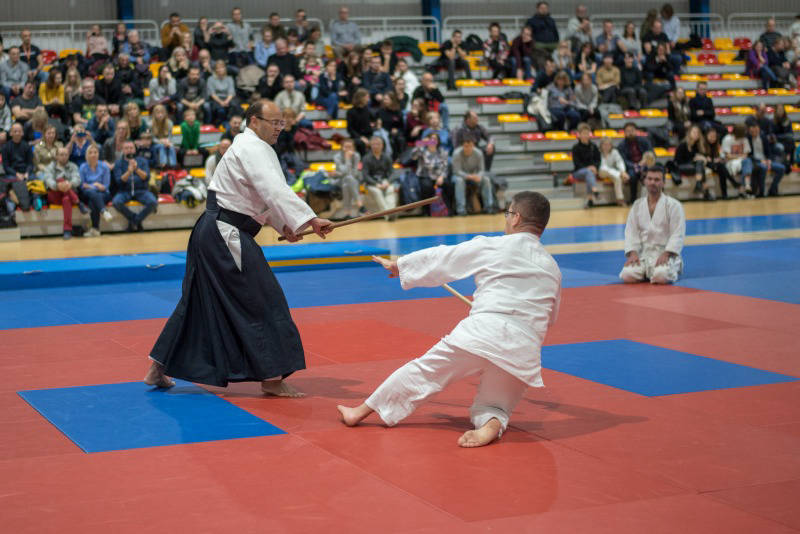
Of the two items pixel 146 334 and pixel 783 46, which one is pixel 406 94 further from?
pixel 146 334

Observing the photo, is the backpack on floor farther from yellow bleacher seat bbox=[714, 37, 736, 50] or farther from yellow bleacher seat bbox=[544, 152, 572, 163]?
yellow bleacher seat bbox=[714, 37, 736, 50]

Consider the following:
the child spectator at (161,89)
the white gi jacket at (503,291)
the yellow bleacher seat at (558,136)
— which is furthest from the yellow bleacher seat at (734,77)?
the white gi jacket at (503,291)

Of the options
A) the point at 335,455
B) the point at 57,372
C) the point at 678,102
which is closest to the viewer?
the point at 335,455

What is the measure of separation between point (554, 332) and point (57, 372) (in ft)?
12.3

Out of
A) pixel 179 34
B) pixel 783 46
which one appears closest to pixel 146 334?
pixel 179 34

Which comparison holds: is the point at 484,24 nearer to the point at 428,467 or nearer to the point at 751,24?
the point at 751,24

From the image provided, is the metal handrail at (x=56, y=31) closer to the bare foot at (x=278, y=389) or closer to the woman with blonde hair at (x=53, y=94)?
the woman with blonde hair at (x=53, y=94)

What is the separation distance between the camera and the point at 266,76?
1997 centimetres

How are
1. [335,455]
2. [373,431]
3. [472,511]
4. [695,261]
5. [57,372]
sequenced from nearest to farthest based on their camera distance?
[472,511]
[335,455]
[373,431]
[57,372]
[695,261]

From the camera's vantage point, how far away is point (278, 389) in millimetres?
6402

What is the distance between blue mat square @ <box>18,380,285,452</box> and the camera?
545cm

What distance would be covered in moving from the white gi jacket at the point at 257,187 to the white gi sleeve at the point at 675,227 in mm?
5506

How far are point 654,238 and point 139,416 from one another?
260 inches

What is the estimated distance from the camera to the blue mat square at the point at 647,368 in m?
6.55
